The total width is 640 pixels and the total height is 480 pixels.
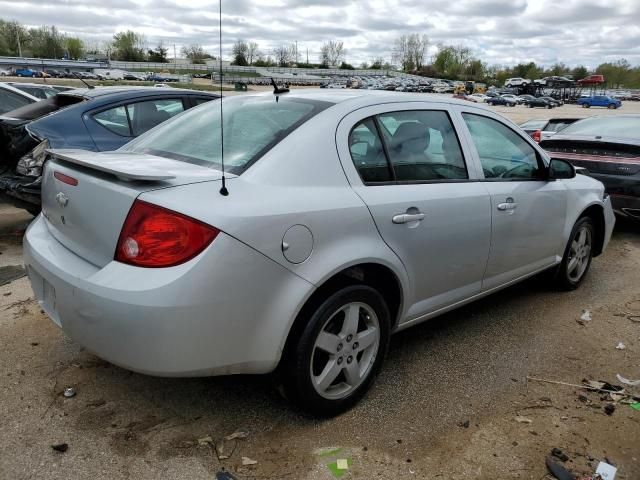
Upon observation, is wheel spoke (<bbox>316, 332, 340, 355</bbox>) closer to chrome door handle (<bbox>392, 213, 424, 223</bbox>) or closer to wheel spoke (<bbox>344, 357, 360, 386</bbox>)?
wheel spoke (<bbox>344, 357, 360, 386</bbox>)

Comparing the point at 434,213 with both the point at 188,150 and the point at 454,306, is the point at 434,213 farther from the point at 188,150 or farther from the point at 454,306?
the point at 188,150

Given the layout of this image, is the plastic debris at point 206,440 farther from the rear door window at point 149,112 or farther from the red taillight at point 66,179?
the rear door window at point 149,112

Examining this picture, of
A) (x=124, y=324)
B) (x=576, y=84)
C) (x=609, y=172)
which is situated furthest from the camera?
(x=576, y=84)

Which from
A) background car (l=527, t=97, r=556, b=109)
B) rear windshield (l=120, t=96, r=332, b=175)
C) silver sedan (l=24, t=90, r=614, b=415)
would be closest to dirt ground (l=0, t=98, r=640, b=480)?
silver sedan (l=24, t=90, r=614, b=415)

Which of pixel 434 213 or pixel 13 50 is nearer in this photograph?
pixel 434 213

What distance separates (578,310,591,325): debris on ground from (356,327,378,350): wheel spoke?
2135mm

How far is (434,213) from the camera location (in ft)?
9.68

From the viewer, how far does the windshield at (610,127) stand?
22.2 ft

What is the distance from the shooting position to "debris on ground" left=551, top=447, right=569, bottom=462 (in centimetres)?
249

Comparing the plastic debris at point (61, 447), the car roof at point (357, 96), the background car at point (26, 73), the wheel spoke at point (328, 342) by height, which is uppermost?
the background car at point (26, 73)

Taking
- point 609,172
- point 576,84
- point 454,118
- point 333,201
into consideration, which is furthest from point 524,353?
point 576,84

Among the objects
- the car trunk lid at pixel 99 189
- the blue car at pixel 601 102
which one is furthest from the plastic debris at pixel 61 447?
the blue car at pixel 601 102

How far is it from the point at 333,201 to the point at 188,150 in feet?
2.98

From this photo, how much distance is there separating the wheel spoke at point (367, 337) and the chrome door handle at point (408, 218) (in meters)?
0.58
